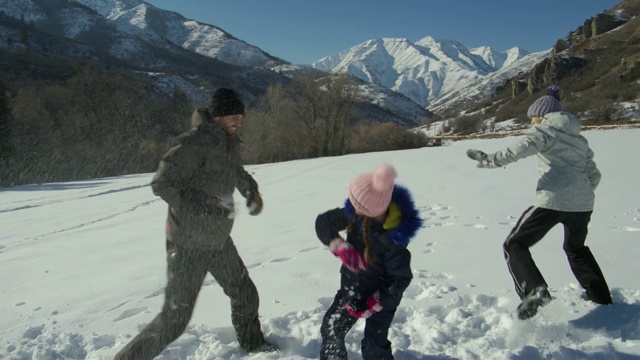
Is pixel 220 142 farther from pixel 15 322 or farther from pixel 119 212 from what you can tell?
pixel 119 212

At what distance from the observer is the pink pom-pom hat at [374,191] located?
2301 mm

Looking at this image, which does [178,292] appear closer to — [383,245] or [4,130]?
[383,245]

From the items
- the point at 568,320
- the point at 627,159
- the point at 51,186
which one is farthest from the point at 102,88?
the point at 568,320

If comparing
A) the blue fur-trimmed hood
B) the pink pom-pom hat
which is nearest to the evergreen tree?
the pink pom-pom hat

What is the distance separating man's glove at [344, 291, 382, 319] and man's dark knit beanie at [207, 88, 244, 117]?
58.1 inches

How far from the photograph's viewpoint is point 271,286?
4180mm

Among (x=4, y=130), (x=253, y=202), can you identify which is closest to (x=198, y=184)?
(x=253, y=202)

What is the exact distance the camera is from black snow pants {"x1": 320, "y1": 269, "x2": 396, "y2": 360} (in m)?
2.58

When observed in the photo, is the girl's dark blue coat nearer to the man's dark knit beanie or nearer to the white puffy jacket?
the man's dark knit beanie

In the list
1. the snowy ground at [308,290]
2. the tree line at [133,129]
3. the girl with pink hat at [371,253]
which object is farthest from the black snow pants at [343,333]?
the tree line at [133,129]

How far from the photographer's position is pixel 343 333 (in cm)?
268

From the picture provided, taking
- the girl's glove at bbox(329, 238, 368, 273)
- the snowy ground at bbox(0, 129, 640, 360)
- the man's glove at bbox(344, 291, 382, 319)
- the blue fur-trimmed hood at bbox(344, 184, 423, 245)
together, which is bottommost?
the snowy ground at bbox(0, 129, 640, 360)

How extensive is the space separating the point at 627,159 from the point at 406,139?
24452mm

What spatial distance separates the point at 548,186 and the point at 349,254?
1.85m
